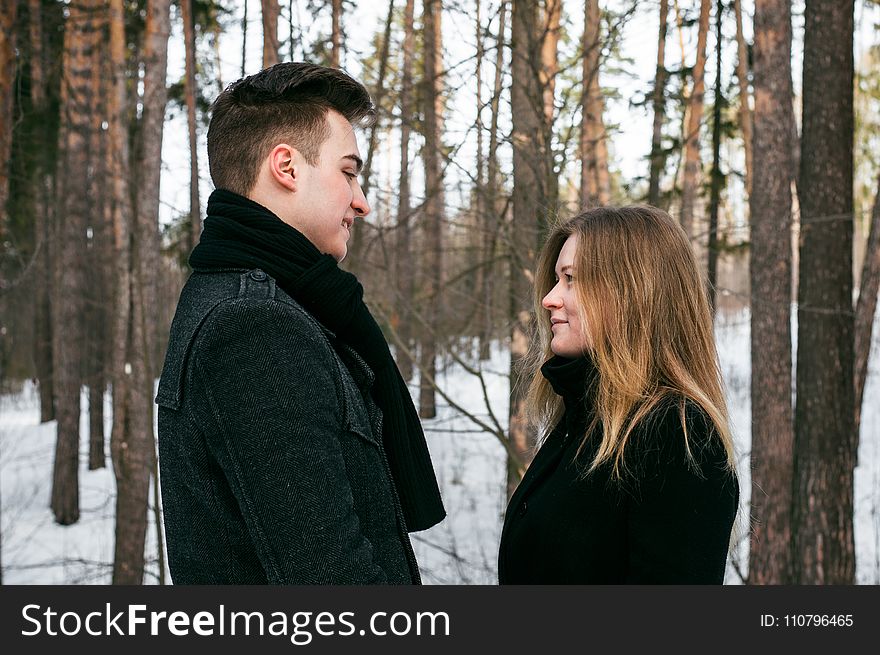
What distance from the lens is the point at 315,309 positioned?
6.07 feet

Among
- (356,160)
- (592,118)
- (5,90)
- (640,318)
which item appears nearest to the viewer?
(356,160)

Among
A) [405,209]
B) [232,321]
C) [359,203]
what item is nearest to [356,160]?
[359,203]

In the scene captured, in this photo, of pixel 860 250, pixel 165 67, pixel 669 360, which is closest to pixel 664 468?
pixel 669 360

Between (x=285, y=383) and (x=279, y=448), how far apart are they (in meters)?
0.12

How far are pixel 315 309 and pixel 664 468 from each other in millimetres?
845

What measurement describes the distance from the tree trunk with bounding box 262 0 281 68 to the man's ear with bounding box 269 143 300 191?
4961 mm

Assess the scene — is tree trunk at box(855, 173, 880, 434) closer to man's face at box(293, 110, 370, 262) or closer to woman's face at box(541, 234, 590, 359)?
woman's face at box(541, 234, 590, 359)

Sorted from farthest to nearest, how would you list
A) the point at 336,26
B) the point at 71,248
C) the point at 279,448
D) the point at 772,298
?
the point at 71,248, the point at 336,26, the point at 772,298, the point at 279,448

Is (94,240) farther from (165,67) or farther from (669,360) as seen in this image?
(669,360)

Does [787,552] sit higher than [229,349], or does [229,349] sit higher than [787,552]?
[229,349]

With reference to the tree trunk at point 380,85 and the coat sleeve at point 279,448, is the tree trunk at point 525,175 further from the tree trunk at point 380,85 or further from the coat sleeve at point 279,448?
the coat sleeve at point 279,448

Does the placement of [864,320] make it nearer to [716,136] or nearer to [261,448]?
[716,136]

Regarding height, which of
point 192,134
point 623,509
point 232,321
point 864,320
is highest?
point 192,134

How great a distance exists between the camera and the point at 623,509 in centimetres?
196
